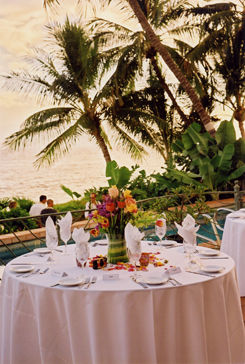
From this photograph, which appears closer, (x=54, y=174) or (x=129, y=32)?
(x=129, y=32)

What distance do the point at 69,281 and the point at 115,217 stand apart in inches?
22.5

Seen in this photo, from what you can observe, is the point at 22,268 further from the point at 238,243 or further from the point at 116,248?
the point at 238,243

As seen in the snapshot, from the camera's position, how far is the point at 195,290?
225 centimetres

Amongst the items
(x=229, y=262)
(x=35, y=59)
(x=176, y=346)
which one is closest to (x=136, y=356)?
(x=176, y=346)

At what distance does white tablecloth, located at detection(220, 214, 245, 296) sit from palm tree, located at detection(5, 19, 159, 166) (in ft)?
32.4

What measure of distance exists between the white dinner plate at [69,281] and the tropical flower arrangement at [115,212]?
0.45 m

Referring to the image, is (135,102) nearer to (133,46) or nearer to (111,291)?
(133,46)

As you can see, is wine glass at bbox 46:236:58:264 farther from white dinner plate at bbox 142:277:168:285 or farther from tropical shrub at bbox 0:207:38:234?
tropical shrub at bbox 0:207:38:234

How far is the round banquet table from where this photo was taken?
217 centimetres

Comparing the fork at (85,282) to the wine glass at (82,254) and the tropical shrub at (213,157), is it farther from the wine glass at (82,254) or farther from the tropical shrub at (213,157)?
the tropical shrub at (213,157)

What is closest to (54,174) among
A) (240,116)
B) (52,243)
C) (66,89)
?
(240,116)

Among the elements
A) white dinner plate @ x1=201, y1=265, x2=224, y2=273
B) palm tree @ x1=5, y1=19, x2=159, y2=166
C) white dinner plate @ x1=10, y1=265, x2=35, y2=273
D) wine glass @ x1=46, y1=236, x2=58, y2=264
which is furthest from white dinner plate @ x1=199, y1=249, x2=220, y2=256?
palm tree @ x1=5, y1=19, x2=159, y2=166

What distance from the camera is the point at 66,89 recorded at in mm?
14352

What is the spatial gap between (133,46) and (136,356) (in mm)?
12645
